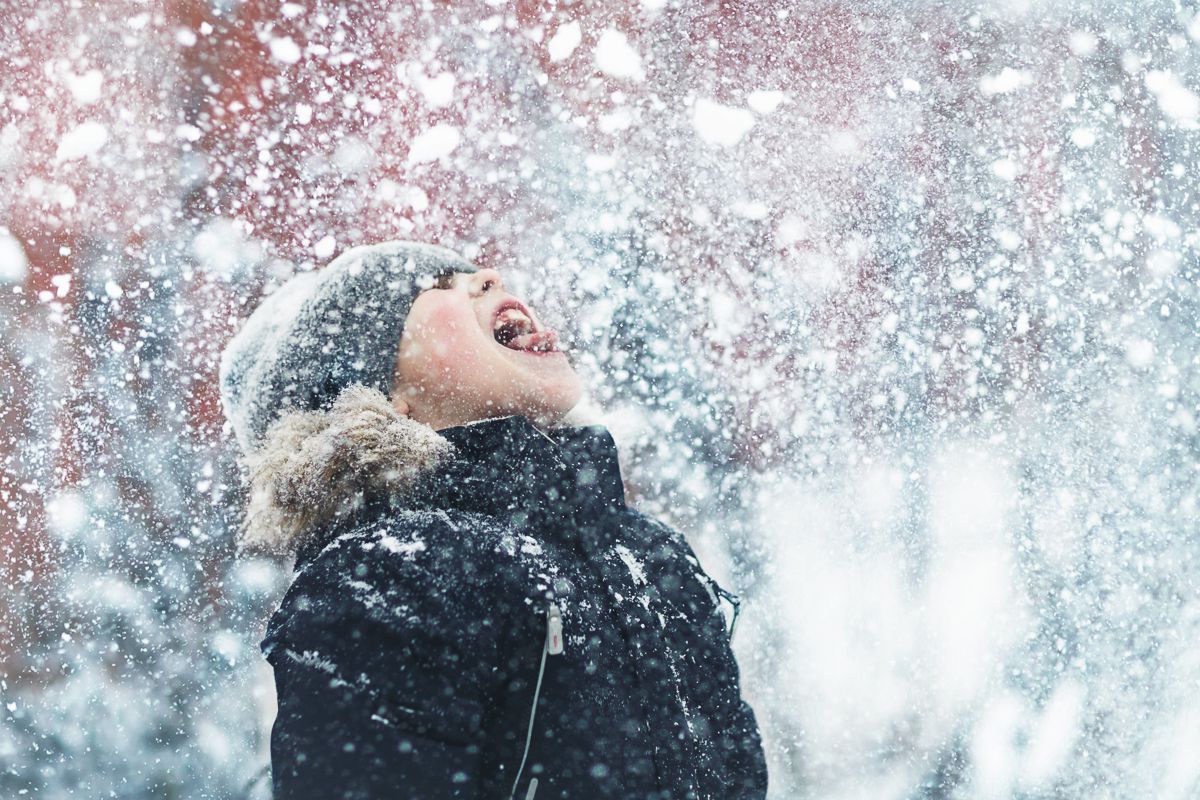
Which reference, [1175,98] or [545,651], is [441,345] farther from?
[1175,98]

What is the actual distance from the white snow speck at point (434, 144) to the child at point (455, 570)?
19.9 inches

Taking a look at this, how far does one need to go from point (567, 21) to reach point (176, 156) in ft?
2.64

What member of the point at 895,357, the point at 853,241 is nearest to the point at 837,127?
the point at 853,241

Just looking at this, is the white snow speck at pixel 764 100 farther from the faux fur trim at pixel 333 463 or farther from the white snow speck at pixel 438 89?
the faux fur trim at pixel 333 463

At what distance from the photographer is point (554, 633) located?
82 cm

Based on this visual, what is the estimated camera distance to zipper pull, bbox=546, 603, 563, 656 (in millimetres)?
823

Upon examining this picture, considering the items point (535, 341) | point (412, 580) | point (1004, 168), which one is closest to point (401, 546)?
point (412, 580)

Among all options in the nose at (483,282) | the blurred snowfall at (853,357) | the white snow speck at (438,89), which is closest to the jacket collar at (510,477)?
the nose at (483,282)

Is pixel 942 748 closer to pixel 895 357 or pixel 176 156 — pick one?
pixel 895 357

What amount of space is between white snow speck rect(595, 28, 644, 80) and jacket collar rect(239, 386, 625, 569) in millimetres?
980

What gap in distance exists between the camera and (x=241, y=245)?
1505 mm

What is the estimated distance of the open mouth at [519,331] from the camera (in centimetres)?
110

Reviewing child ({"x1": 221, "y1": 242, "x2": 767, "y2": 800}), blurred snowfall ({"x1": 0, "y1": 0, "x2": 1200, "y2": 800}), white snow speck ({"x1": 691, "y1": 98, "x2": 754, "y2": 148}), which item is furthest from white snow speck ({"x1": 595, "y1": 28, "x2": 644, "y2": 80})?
child ({"x1": 221, "y1": 242, "x2": 767, "y2": 800})

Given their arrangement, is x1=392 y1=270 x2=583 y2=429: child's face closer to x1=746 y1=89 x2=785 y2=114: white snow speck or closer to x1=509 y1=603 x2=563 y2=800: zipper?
x1=509 y1=603 x2=563 y2=800: zipper
